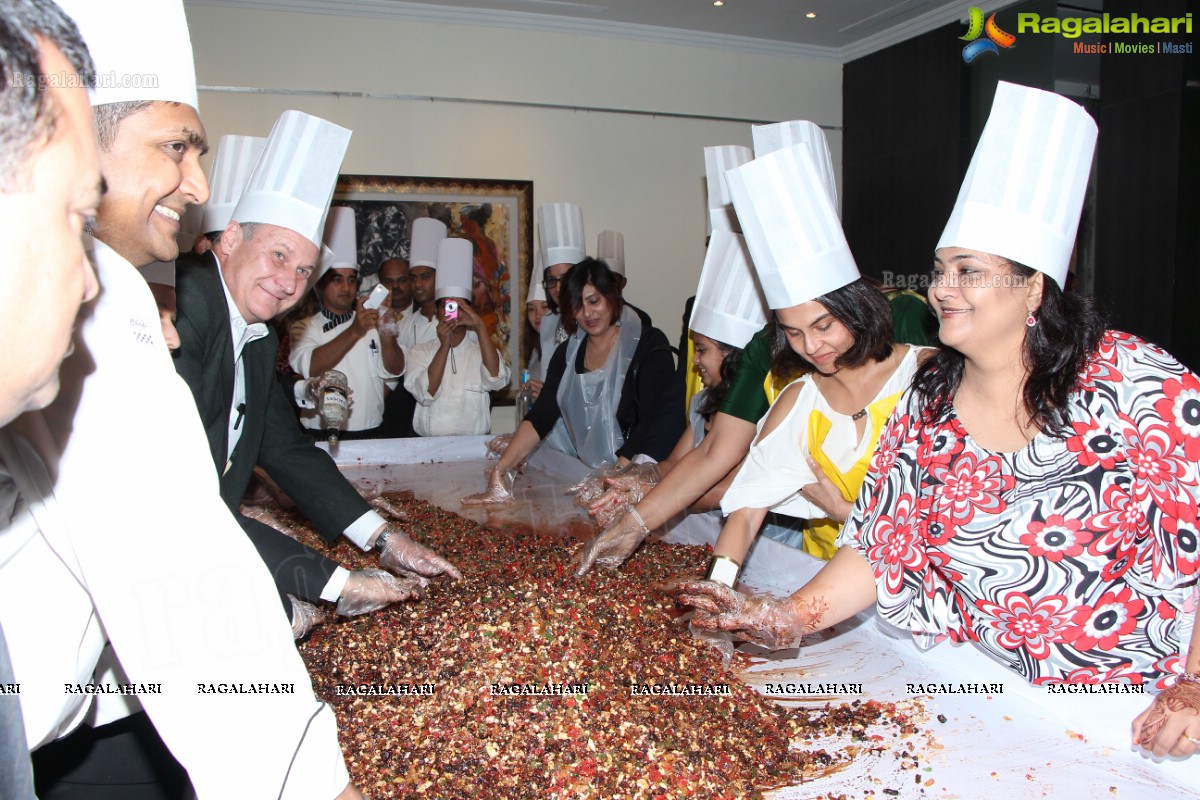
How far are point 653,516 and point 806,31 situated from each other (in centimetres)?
440

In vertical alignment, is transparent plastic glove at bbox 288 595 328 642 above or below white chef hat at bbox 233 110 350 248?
below

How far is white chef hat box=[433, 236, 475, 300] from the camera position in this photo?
4.06 metres

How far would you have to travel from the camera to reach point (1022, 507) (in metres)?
1.22

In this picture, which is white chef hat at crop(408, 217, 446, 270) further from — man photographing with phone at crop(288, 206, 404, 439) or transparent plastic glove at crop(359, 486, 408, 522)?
transparent plastic glove at crop(359, 486, 408, 522)

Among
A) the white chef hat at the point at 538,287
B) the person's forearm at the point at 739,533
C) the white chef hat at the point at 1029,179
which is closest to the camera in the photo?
the white chef hat at the point at 1029,179

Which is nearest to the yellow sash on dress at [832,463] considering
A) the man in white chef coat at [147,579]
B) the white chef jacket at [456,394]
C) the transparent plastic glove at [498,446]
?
the man in white chef coat at [147,579]

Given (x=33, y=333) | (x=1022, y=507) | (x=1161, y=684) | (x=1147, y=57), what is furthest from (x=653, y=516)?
(x=1147, y=57)

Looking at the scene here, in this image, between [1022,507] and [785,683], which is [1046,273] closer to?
[1022,507]

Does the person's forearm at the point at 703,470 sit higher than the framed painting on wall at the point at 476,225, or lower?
lower

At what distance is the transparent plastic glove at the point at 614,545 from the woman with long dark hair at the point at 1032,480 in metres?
0.48

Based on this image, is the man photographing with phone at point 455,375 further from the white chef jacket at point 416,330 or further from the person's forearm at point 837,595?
the person's forearm at point 837,595

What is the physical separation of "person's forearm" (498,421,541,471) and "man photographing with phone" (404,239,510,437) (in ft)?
2.54

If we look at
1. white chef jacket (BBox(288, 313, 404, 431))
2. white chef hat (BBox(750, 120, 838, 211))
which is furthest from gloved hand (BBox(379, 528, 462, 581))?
white chef jacket (BBox(288, 313, 404, 431))

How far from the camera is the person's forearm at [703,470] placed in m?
2.03
